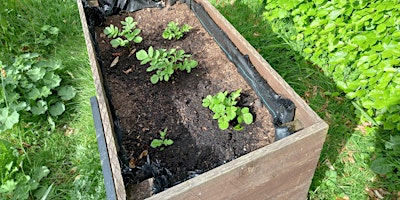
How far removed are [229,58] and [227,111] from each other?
1.98 feet

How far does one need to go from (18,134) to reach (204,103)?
1611 millimetres

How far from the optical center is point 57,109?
2.77 m

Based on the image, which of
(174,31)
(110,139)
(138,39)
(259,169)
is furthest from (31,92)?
(259,169)

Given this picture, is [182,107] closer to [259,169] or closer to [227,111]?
[227,111]

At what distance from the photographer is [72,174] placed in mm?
2465

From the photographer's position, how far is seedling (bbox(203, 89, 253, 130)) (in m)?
1.94

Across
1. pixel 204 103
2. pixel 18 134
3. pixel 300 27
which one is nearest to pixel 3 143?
pixel 18 134

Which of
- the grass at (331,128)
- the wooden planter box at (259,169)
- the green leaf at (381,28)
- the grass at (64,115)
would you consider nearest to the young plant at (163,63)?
the wooden planter box at (259,169)

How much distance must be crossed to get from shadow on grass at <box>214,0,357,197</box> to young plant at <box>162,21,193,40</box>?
0.91 metres

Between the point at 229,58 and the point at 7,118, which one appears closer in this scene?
the point at 229,58

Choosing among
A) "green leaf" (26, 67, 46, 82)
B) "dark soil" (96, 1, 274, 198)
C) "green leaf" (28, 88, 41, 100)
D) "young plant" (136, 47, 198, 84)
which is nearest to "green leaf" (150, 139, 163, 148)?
"dark soil" (96, 1, 274, 198)

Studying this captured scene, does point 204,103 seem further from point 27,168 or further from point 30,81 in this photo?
point 30,81

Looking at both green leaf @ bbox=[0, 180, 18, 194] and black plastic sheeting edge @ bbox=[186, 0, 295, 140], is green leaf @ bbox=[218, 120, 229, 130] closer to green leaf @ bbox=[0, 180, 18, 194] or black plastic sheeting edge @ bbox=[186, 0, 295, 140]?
black plastic sheeting edge @ bbox=[186, 0, 295, 140]

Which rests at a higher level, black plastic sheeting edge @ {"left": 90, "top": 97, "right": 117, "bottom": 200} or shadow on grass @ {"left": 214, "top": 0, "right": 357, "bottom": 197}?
black plastic sheeting edge @ {"left": 90, "top": 97, "right": 117, "bottom": 200}
